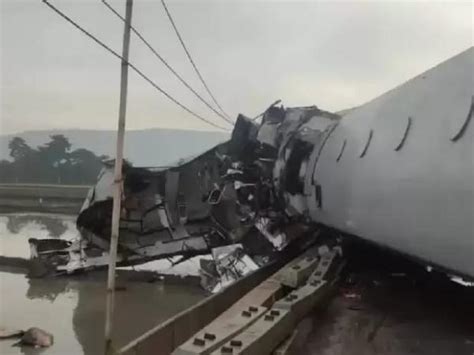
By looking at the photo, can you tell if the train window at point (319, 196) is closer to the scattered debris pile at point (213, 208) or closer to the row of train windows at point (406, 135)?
the row of train windows at point (406, 135)

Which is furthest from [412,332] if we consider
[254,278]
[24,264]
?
[24,264]

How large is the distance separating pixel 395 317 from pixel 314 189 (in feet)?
4.81

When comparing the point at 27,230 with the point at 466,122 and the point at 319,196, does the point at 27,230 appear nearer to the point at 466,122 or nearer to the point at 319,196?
the point at 319,196

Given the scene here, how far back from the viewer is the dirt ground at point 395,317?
247 centimetres

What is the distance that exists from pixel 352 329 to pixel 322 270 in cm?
106

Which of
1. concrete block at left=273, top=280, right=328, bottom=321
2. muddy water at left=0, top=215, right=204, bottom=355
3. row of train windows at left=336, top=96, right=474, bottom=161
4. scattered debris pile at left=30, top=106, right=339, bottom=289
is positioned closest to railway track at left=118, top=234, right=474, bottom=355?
concrete block at left=273, top=280, right=328, bottom=321

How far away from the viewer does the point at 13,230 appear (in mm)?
15117

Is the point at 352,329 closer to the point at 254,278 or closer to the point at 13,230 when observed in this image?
the point at 254,278

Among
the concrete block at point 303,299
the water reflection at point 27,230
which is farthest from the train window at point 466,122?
the water reflection at point 27,230

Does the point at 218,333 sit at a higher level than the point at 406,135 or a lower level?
lower

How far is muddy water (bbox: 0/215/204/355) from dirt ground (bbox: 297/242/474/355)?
11.8ft

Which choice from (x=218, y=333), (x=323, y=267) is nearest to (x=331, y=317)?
(x=323, y=267)

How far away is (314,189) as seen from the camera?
4.36 m

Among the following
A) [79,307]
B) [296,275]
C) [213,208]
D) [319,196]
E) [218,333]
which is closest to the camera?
[218,333]
